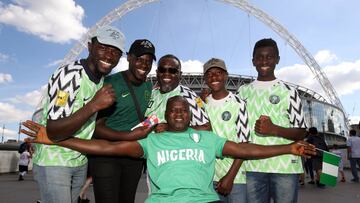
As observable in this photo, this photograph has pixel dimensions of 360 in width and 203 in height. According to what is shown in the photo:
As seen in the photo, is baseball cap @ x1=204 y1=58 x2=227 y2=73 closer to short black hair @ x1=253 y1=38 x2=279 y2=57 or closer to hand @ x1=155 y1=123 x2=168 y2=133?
short black hair @ x1=253 y1=38 x2=279 y2=57

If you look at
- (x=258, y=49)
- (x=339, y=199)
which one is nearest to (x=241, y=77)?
(x=339, y=199)

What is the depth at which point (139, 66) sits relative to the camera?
3.48 meters

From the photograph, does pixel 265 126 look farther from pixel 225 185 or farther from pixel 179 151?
pixel 179 151

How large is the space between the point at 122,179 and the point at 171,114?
36.1 inches

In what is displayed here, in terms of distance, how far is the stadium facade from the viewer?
68188mm

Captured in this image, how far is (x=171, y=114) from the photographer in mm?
3035

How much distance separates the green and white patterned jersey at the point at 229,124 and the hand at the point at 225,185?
0.32ft

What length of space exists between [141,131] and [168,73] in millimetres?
785

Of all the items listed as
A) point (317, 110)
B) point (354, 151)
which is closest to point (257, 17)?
point (317, 110)

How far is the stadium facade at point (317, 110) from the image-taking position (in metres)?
68.2

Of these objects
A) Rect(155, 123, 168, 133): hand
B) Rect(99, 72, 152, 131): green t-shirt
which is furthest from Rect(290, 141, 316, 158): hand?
Rect(99, 72, 152, 131): green t-shirt

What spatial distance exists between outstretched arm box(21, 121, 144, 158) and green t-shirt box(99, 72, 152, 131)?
1.39 ft

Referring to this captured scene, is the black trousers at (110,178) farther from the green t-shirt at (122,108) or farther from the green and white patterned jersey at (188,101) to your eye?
the green and white patterned jersey at (188,101)

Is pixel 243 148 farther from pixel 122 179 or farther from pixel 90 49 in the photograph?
pixel 90 49
